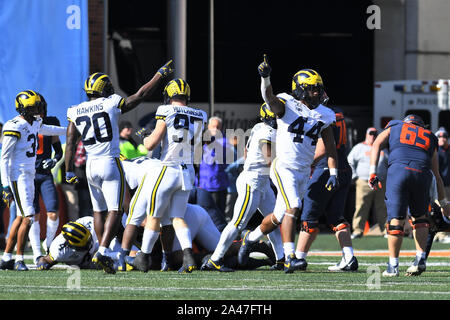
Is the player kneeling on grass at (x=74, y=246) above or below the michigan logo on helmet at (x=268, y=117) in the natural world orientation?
below

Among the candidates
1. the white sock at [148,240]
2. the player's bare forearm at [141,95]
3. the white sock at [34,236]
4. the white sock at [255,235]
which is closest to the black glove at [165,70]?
the player's bare forearm at [141,95]

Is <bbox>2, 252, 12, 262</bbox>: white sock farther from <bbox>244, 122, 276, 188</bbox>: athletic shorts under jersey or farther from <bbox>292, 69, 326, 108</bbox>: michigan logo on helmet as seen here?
<bbox>292, 69, 326, 108</bbox>: michigan logo on helmet

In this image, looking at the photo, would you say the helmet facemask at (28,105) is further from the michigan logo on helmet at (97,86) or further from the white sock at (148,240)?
the white sock at (148,240)

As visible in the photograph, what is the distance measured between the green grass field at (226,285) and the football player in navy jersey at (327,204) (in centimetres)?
24

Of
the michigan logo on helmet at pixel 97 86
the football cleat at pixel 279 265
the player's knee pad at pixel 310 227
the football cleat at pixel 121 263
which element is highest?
the michigan logo on helmet at pixel 97 86

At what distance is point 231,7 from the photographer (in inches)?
920

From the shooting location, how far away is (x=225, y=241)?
10930 millimetres

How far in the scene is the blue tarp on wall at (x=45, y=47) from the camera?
17391 millimetres

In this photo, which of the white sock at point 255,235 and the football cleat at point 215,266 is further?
the white sock at point 255,235

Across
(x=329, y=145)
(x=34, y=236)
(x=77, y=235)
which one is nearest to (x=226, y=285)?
(x=329, y=145)

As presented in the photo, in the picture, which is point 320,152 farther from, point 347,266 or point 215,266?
point 215,266

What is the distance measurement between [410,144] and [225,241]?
2.07m
